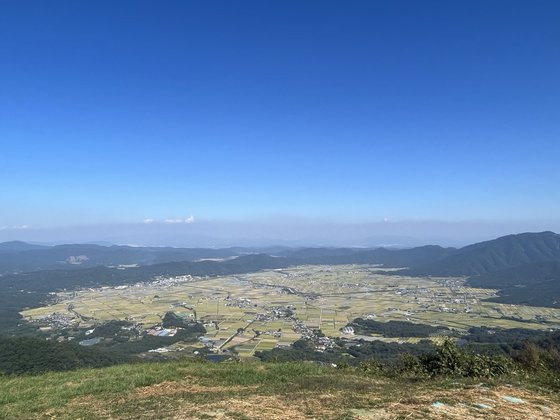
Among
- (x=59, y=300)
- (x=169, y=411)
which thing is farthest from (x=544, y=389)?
(x=59, y=300)

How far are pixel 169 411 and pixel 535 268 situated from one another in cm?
20799

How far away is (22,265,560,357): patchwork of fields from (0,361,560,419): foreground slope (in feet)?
140

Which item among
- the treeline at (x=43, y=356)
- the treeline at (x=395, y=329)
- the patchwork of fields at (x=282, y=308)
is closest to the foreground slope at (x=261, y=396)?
the treeline at (x=43, y=356)

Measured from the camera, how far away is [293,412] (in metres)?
9.34

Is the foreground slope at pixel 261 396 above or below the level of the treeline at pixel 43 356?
above

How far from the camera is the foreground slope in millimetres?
9320

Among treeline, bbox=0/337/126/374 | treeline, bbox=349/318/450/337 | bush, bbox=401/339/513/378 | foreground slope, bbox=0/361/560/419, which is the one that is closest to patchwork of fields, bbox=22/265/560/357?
treeline, bbox=349/318/450/337

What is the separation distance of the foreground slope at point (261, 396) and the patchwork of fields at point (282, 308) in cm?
4277

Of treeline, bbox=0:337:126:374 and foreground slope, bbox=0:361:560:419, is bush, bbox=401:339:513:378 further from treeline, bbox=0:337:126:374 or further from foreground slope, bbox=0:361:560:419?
treeline, bbox=0:337:126:374

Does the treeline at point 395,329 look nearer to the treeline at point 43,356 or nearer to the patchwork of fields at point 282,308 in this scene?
the patchwork of fields at point 282,308

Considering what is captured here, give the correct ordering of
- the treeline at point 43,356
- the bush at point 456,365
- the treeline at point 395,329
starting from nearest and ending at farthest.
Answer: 1. the bush at point 456,365
2. the treeline at point 43,356
3. the treeline at point 395,329

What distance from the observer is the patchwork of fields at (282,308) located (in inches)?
3095

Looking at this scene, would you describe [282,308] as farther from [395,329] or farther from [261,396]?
[261,396]

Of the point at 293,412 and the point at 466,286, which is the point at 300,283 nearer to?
the point at 466,286
